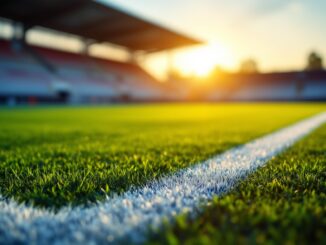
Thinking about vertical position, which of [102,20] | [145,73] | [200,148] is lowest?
[200,148]

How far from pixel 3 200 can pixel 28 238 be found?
18.4 inches

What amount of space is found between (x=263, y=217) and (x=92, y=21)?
79.3 ft

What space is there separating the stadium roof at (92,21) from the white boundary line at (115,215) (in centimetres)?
1996

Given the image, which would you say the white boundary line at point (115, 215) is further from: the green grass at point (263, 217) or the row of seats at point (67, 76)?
the row of seats at point (67, 76)

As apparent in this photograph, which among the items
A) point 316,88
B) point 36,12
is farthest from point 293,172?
point 316,88

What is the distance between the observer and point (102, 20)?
2289 centimetres

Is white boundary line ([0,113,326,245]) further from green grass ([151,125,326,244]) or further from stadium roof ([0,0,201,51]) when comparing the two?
stadium roof ([0,0,201,51])

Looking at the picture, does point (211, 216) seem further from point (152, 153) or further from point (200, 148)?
point (200, 148)

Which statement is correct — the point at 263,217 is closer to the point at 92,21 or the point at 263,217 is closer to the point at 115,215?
the point at 115,215

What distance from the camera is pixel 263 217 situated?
0.96 meters

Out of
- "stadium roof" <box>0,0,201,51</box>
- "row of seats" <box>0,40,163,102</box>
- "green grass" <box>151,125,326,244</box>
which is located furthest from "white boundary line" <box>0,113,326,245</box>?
"row of seats" <box>0,40,163,102</box>

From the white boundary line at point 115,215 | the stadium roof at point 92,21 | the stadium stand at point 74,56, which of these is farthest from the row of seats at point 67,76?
the white boundary line at point 115,215

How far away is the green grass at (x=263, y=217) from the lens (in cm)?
82

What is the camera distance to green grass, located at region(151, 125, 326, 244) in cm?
82
